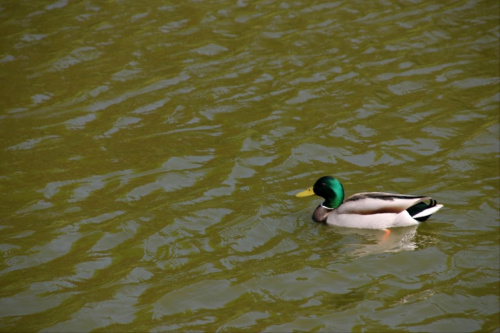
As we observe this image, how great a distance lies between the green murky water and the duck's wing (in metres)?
0.29

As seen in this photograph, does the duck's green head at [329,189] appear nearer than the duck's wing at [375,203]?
No

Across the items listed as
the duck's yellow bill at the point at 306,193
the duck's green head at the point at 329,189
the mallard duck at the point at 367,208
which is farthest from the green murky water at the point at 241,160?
the duck's green head at the point at 329,189

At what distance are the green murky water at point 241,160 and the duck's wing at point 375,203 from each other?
29 centimetres

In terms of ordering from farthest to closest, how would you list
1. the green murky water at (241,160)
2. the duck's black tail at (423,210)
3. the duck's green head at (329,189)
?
the duck's green head at (329,189), the duck's black tail at (423,210), the green murky water at (241,160)

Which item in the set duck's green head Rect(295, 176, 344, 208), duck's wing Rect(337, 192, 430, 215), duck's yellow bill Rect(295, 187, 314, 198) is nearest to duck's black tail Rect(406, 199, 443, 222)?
duck's wing Rect(337, 192, 430, 215)

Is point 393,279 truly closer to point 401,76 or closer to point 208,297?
point 208,297

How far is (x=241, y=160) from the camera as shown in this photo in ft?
33.2

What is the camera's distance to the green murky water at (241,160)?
7.26m

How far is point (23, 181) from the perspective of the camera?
9.59 meters

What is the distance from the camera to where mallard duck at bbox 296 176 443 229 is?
8.56 m

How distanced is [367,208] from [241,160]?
7.14 ft

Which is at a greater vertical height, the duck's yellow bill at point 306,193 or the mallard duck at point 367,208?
the duck's yellow bill at point 306,193

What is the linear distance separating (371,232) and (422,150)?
2.10m

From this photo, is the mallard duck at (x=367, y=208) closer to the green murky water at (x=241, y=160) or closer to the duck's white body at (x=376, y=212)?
the duck's white body at (x=376, y=212)
